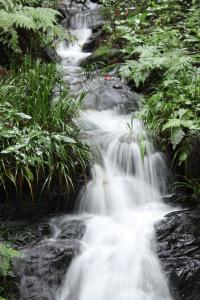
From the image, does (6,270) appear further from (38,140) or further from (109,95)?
(109,95)

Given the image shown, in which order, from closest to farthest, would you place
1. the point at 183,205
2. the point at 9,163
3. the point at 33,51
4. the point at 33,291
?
the point at 33,291 → the point at 9,163 → the point at 183,205 → the point at 33,51

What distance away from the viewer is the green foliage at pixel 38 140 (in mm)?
4590

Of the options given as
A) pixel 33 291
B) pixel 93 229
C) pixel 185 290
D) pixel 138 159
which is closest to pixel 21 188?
pixel 93 229

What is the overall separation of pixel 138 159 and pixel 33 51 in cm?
319

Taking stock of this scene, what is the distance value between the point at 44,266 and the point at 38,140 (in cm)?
141

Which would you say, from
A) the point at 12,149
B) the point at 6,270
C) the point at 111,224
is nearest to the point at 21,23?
the point at 12,149

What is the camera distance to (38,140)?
476 cm

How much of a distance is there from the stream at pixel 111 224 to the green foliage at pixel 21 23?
139 centimetres

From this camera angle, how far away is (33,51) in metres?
7.50

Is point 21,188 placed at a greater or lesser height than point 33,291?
greater

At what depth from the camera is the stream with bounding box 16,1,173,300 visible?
13.1 ft

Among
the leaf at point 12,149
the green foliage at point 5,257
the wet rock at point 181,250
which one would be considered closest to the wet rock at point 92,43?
the leaf at point 12,149

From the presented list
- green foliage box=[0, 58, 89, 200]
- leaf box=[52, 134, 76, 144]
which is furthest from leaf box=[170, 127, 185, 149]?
leaf box=[52, 134, 76, 144]

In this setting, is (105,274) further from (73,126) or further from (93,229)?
(73,126)
